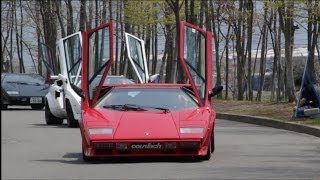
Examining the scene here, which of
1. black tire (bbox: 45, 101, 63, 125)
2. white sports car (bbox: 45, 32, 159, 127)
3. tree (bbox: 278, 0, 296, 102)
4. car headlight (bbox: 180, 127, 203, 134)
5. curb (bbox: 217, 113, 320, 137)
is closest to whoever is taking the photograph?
car headlight (bbox: 180, 127, 203, 134)

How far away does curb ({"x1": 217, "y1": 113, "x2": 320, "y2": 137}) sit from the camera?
16133mm

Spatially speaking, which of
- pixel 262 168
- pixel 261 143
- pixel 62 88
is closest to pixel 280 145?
Result: pixel 261 143

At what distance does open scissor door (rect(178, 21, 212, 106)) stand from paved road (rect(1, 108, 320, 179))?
3.55 feet

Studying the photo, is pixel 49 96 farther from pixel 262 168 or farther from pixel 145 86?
pixel 262 168

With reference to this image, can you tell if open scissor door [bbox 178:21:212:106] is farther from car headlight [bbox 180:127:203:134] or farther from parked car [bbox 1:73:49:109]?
parked car [bbox 1:73:49:109]

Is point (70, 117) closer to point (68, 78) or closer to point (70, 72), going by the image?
point (68, 78)

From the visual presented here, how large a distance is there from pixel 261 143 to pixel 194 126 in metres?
3.58

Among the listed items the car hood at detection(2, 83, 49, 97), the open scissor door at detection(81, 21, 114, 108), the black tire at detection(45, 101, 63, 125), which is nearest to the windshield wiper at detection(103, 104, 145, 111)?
the open scissor door at detection(81, 21, 114, 108)

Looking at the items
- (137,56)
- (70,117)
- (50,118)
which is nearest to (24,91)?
(50,118)

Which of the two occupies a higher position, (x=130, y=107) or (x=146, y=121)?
(x=130, y=107)

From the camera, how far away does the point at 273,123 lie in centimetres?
1866

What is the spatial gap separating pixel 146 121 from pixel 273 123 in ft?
27.0

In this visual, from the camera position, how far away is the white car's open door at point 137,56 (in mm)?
18406

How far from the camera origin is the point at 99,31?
12.0 metres
